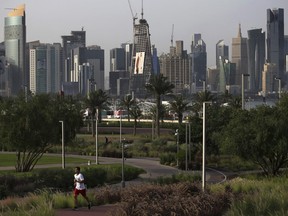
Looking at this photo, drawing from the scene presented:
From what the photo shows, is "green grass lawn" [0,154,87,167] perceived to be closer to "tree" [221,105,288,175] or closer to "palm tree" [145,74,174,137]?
"tree" [221,105,288,175]

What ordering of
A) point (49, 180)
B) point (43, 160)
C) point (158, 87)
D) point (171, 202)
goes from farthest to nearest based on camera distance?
point (158, 87) < point (43, 160) < point (49, 180) < point (171, 202)

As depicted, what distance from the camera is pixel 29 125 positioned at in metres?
41.6

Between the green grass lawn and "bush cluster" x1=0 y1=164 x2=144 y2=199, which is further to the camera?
the green grass lawn

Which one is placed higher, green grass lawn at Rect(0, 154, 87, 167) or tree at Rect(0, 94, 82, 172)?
tree at Rect(0, 94, 82, 172)

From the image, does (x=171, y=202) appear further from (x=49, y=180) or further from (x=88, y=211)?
(x=49, y=180)

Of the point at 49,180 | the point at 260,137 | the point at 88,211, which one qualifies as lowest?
the point at 49,180

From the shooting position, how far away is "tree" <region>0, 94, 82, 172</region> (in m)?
→ 41.5

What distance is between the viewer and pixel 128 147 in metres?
66.2

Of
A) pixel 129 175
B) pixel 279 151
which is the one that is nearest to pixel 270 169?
pixel 279 151

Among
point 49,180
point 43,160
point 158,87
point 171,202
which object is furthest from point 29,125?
point 158,87

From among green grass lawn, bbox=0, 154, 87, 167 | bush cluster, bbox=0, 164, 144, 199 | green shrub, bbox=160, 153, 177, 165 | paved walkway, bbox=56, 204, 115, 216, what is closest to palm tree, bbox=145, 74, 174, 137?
green shrub, bbox=160, 153, 177, 165

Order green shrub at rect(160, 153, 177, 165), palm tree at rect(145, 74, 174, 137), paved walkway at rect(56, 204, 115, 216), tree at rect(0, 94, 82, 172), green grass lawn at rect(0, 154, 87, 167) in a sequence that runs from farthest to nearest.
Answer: palm tree at rect(145, 74, 174, 137) < green shrub at rect(160, 153, 177, 165) < green grass lawn at rect(0, 154, 87, 167) < tree at rect(0, 94, 82, 172) < paved walkway at rect(56, 204, 115, 216)

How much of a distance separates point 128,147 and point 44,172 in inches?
1223

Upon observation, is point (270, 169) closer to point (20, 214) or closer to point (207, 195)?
point (207, 195)
